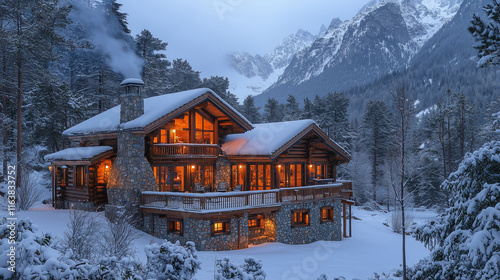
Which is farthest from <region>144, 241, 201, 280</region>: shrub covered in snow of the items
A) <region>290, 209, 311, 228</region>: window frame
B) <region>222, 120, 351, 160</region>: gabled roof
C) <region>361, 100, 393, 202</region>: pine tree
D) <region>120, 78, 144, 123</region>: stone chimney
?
<region>361, 100, 393, 202</region>: pine tree

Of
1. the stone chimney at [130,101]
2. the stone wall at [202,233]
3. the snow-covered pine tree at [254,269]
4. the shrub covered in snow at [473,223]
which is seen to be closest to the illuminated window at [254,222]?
the stone wall at [202,233]

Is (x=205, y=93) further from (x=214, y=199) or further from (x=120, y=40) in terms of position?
(x=120, y=40)

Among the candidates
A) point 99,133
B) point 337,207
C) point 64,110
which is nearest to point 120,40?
point 64,110

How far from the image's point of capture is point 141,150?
19938 millimetres

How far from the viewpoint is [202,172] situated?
23.7m

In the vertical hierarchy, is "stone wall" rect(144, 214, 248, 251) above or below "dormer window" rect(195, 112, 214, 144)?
below

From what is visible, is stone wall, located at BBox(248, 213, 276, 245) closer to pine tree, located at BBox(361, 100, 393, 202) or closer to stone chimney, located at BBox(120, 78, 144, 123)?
stone chimney, located at BBox(120, 78, 144, 123)

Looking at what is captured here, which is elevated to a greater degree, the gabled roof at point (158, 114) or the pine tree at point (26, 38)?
the pine tree at point (26, 38)

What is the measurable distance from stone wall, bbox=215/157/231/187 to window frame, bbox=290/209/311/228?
4966mm

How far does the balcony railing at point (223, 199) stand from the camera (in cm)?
1764

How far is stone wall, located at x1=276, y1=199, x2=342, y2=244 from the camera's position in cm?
2155

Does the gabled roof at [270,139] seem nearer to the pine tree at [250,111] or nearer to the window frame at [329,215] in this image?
the window frame at [329,215]

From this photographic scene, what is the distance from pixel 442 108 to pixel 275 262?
31.6 meters

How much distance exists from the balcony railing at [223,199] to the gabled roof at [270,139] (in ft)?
→ 8.40
